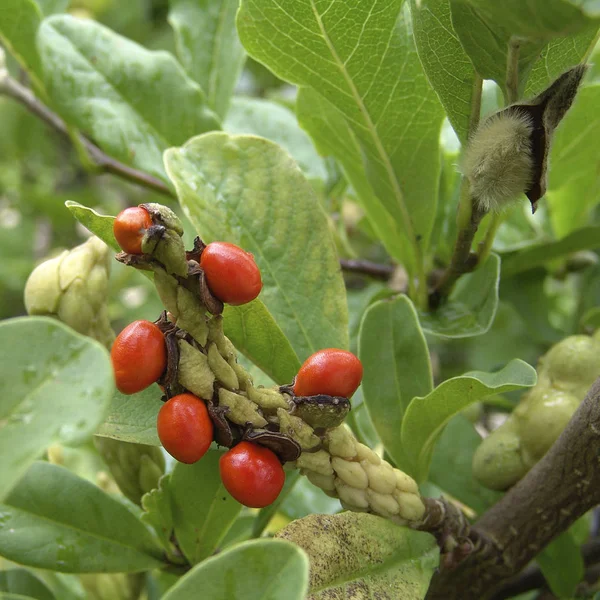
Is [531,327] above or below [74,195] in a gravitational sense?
above

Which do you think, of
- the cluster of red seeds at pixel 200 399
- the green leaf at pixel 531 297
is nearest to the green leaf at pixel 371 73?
the cluster of red seeds at pixel 200 399

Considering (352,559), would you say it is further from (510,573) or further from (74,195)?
(74,195)

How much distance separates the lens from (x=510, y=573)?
3.56 ft

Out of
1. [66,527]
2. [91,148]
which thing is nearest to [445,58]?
[66,527]

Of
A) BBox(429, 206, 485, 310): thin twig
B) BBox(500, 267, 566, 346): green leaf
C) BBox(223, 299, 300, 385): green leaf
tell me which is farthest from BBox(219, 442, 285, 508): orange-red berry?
BBox(500, 267, 566, 346): green leaf

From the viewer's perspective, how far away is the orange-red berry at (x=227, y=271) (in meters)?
0.73

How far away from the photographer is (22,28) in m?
1.60

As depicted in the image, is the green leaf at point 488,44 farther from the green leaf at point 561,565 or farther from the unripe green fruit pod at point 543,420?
the green leaf at point 561,565

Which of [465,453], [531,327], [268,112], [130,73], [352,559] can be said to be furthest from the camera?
[268,112]

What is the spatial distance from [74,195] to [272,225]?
7.08 ft

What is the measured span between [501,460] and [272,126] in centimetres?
119

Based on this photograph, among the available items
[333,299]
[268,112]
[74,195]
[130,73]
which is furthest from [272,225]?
[74,195]

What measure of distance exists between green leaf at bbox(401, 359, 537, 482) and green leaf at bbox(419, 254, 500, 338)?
0.23 m

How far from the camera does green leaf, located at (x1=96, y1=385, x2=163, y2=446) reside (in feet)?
2.88
